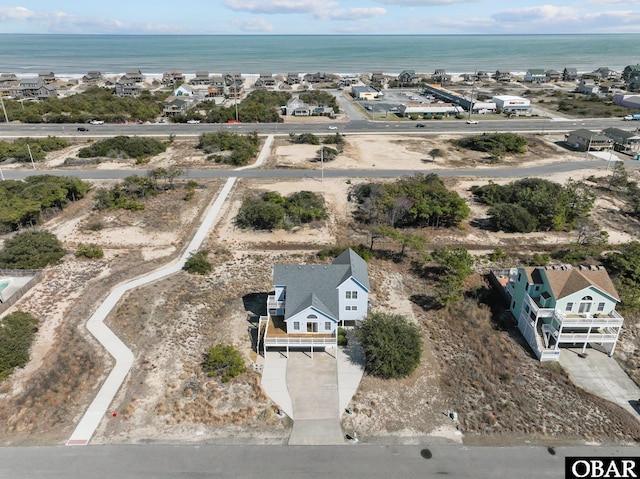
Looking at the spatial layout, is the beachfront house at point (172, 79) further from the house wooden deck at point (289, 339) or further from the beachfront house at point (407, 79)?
the house wooden deck at point (289, 339)

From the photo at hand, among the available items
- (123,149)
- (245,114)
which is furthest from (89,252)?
(245,114)

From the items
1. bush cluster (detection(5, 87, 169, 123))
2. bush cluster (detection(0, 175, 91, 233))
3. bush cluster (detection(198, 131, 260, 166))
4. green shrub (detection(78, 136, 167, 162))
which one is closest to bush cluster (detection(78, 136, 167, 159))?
green shrub (detection(78, 136, 167, 162))

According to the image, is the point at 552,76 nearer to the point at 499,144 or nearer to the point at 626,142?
the point at 626,142

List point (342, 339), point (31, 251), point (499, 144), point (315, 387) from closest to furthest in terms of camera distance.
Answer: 1. point (315, 387)
2. point (342, 339)
3. point (31, 251)
4. point (499, 144)

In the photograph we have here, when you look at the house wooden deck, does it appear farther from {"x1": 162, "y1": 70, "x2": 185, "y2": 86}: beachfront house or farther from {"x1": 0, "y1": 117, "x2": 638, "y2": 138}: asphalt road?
{"x1": 162, "y1": 70, "x2": 185, "y2": 86}: beachfront house

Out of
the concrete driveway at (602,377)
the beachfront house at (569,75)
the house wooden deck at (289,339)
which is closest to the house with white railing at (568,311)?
the concrete driveway at (602,377)

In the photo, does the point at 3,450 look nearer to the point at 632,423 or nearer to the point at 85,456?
the point at 85,456

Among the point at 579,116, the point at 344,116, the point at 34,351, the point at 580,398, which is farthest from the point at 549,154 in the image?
the point at 34,351
